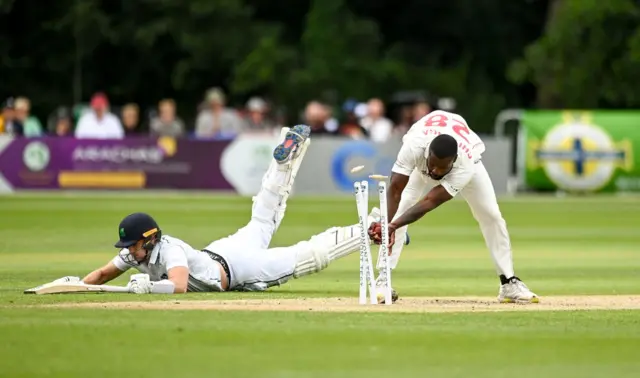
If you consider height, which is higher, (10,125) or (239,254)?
(10,125)

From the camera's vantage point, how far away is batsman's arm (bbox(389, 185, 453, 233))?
11.2 m

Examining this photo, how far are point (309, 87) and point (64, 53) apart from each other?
22.4 feet

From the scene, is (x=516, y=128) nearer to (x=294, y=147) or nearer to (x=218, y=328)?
(x=294, y=147)

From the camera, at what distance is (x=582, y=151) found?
94.6 ft

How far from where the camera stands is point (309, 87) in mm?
39469

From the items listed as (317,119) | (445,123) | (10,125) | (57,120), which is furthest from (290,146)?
(57,120)

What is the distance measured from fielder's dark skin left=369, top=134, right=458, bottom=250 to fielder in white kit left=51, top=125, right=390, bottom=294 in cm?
23

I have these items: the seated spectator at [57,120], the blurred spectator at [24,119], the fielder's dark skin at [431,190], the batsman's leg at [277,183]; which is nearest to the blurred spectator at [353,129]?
the blurred spectator at [24,119]

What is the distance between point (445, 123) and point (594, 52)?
2488 cm

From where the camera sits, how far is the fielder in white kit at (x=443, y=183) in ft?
36.7

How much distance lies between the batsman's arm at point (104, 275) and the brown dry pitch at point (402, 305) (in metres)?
0.74

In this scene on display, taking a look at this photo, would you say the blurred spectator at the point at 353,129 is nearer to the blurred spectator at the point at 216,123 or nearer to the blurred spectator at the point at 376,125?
the blurred spectator at the point at 376,125

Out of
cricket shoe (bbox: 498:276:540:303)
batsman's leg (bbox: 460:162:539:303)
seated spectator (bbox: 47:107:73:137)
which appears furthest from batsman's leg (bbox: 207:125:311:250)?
seated spectator (bbox: 47:107:73:137)

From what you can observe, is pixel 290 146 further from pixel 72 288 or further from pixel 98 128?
pixel 98 128
